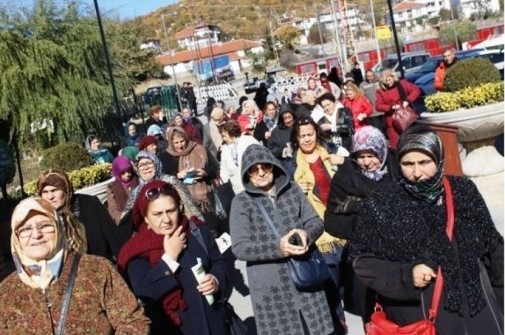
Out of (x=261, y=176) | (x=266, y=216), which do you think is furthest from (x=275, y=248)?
(x=261, y=176)

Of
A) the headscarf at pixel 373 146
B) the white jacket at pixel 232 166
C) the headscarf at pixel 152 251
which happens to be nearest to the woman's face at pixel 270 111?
the white jacket at pixel 232 166

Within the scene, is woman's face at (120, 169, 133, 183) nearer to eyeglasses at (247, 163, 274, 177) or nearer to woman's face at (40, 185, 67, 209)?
woman's face at (40, 185, 67, 209)

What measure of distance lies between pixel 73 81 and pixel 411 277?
2018cm

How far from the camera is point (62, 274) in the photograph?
2.80 metres

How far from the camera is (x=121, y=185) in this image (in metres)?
6.50

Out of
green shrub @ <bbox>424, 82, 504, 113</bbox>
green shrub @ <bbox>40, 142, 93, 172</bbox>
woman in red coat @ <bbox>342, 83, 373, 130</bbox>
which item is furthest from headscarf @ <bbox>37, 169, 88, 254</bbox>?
woman in red coat @ <bbox>342, 83, 373, 130</bbox>

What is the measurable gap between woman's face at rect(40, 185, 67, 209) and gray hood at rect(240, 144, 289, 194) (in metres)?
1.33

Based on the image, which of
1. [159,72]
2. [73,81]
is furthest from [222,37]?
[73,81]

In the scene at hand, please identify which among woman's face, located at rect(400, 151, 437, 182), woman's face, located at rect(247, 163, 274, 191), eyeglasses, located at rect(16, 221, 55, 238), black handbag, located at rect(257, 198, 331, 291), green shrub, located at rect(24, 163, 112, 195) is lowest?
black handbag, located at rect(257, 198, 331, 291)

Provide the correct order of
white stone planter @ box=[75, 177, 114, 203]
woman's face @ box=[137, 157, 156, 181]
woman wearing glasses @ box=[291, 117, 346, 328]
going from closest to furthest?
woman wearing glasses @ box=[291, 117, 346, 328], woman's face @ box=[137, 157, 156, 181], white stone planter @ box=[75, 177, 114, 203]

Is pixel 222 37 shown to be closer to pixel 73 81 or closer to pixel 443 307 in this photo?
pixel 73 81

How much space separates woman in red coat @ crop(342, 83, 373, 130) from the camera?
10477mm

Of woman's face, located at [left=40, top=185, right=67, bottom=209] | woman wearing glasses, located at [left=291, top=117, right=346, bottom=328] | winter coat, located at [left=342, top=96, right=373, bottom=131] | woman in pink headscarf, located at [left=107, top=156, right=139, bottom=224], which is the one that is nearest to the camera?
woman's face, located at [left=40, top=185, right=67, bottom=209]

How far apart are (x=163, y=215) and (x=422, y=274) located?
152 cm
